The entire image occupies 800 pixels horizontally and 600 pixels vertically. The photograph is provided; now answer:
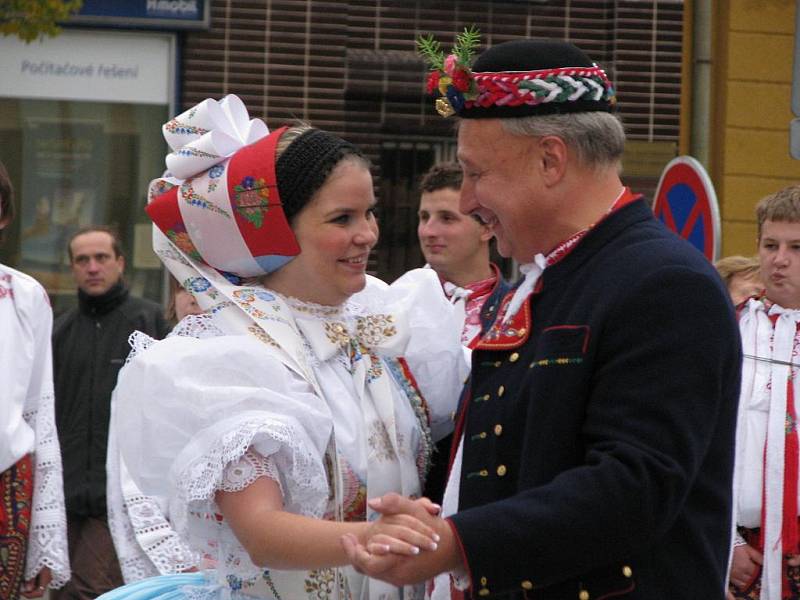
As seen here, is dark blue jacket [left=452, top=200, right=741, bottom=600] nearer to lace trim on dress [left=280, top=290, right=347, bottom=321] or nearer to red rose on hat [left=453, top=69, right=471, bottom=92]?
red rose on hat [left=453, top=69, right=471, bottom=92]

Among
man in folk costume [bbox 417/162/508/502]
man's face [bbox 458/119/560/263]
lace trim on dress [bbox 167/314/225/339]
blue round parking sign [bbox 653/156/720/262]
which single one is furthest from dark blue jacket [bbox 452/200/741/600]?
blue round parking sign [bbox 653/156/720/262]

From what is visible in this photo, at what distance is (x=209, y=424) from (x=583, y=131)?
0.99m

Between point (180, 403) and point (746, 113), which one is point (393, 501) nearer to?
point (180, 403)

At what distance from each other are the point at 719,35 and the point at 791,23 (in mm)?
574

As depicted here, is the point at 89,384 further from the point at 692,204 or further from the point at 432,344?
the point at 432,344

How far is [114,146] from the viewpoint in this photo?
491 inches

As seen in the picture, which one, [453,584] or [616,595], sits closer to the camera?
[616,595]

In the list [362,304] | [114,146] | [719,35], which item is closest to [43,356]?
[362,304]

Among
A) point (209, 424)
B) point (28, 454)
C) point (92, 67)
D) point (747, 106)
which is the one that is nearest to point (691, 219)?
point (28, 454)

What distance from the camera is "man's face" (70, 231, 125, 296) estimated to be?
317 inches

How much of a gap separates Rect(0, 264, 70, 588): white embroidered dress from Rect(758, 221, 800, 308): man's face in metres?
2.75

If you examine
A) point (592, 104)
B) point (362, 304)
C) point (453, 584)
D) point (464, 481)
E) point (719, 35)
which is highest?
point (719, 35)

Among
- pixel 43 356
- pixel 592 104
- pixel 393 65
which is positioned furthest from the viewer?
pixel 393 65

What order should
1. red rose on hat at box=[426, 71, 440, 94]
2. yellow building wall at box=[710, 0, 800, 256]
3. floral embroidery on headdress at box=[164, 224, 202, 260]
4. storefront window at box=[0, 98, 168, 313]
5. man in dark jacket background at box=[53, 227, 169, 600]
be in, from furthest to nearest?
storefront window at box=[0, 98, 168, 313]
yellow building wall at box=[710, 0, 800, 256]
man in dark jacket background at box=[53, 227, 169, 600]
floral embroidery on headdress at box=[164, 224, 202, 260]
red rose on hat at box=[426, 71, 440, 94]
